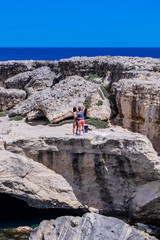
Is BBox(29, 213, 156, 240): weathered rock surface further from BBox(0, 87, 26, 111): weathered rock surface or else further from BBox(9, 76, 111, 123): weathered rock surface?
BBox(0, 87, 26, 111): weathered rock surface

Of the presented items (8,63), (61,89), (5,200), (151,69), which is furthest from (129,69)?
(8,63)

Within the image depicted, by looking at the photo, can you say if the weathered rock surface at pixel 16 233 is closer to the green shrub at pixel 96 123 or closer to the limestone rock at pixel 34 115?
the green shrub at pixel 96 123

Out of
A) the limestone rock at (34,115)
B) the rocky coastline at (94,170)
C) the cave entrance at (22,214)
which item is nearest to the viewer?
the rocky coastline at (94,170)

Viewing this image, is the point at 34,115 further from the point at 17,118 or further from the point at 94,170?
the point at 94,170

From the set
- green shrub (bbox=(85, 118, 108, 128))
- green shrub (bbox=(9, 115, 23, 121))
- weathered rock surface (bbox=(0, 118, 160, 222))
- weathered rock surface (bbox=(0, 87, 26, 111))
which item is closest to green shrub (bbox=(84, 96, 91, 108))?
green shrub (bbox=(85, 118, 108, 128))

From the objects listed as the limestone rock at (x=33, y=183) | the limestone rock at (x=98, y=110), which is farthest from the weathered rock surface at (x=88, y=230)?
the limestone rock at (x=98, y=110)

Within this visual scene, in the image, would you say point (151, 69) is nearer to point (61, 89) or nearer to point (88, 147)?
point (61, 89)

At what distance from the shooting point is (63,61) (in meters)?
24.4

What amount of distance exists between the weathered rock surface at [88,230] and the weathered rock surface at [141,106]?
467 cm

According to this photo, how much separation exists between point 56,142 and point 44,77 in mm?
10894

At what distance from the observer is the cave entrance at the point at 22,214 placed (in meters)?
14.3

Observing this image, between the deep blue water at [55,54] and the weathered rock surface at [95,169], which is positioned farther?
the deep blue water at [55,54]

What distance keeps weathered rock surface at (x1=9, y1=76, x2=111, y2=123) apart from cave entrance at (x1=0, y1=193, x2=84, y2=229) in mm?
3956

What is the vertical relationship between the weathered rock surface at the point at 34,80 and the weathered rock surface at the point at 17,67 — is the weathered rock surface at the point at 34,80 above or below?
below
